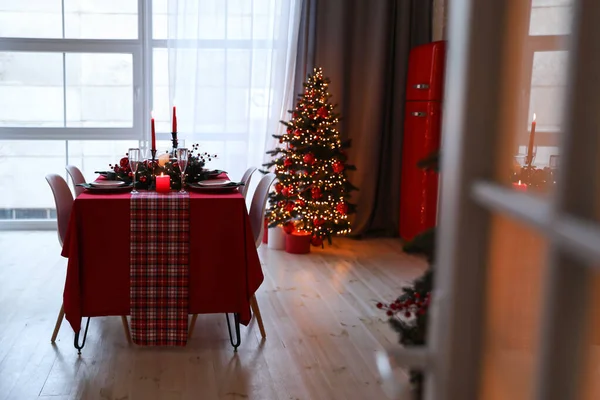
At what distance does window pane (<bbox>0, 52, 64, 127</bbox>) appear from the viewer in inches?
224

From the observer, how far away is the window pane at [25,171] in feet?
19.1

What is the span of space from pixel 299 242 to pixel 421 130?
51.7 inches

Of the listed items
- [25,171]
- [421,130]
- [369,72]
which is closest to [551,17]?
[421,130]

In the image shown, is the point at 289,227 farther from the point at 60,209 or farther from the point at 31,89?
the point at 31,89

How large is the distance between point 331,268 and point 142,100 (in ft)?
7.86

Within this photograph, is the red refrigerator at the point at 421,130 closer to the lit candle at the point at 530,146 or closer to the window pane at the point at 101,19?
the window pane at the point at 101,19

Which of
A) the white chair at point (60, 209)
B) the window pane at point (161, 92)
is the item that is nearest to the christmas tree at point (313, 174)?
the window pane at point (161, 92)

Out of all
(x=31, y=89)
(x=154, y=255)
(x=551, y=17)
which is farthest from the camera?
(x=31, y=89)

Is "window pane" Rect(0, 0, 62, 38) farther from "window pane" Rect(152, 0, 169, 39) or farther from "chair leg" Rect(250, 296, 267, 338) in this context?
"chair leg" Rect(250, 296, 267, 338)

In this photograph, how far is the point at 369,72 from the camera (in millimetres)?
5660

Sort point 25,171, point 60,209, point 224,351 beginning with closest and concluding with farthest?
point 224,351, point 60,209, point 25,171

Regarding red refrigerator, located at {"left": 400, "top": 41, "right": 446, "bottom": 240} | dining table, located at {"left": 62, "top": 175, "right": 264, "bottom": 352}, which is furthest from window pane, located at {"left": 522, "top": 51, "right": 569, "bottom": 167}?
red refrigerator, located at {"left": 400, "top": 41, "right": 446, "bottom": 240}

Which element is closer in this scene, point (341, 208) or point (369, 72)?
point (341, 208)

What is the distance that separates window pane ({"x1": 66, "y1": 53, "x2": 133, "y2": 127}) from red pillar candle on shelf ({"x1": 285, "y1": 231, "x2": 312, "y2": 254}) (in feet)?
6.32
